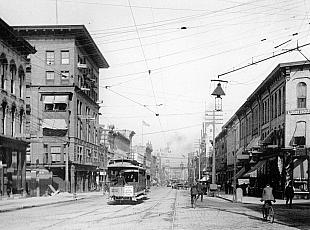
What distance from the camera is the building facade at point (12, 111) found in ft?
145

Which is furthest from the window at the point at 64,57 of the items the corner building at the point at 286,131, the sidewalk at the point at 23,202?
the corner building at the point at 286,131

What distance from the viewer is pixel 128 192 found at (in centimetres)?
3497

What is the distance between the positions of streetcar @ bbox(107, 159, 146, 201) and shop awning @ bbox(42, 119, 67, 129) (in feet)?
107

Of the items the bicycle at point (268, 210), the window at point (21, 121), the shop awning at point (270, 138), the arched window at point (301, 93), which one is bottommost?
the bicycle at point (268, 210)

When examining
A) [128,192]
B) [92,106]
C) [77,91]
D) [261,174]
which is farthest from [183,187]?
[128,192]

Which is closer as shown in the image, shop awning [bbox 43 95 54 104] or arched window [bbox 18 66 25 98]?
arched window [bbox 18 66 25 98]

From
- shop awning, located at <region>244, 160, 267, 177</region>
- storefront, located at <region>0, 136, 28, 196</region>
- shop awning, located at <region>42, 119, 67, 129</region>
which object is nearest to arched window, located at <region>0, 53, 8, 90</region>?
storefront, located at <region>0, 136, 28, 196</region>

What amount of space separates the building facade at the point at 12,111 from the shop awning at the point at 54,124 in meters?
17.1

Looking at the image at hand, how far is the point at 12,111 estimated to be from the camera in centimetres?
4694

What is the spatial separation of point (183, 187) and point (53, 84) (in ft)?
183

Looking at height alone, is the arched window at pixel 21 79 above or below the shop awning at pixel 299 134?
above

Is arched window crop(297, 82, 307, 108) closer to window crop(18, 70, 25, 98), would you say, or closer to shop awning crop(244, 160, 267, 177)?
shop awning crop(244, 160, 267, 177)

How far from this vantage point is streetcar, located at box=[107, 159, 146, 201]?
35.0 metres

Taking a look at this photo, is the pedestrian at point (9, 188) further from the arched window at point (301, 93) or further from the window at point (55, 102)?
the arched window at point (301, 93)
